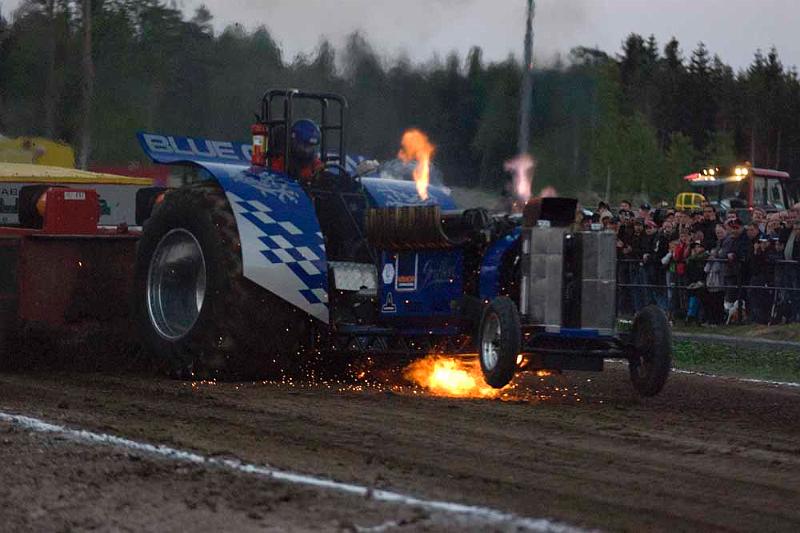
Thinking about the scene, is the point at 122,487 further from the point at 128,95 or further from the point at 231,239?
the point at 128,95

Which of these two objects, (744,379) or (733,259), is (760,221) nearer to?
(733,259)

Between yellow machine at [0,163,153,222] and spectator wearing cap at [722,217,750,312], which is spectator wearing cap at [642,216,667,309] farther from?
yellow machine at [0,163,153,222]

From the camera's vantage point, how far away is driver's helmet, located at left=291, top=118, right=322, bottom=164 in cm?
1081

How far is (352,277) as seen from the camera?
10.3 m

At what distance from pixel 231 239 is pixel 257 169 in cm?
83

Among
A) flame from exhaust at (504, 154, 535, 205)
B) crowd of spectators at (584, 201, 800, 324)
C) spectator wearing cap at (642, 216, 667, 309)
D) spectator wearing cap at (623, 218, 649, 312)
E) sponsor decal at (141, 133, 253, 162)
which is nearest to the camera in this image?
flame from exhaust at (504, 154, 535, 205)

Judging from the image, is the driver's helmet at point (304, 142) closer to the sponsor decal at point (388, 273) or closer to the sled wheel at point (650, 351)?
the sponsor decal at point (388, 273)

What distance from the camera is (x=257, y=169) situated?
421 inches

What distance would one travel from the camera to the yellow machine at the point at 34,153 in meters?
19.8

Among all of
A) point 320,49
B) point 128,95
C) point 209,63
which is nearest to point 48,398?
point 320,49

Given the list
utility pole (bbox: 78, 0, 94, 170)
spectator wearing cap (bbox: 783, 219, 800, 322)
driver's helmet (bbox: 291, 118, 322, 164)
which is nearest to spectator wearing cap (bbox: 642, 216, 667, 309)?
spectator wearing cap (bbox: 783, 219, 800, 322)

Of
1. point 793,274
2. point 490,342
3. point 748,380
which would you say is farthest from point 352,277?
point 793,274

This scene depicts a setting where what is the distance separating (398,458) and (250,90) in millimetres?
13686

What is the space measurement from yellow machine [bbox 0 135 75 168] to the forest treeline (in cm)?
216
